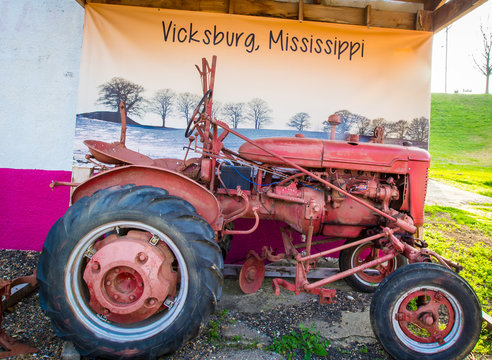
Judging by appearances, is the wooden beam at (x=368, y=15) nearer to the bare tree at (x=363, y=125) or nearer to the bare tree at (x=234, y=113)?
the bare tree at (x=363, y=125)

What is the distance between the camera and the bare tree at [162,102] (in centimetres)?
382

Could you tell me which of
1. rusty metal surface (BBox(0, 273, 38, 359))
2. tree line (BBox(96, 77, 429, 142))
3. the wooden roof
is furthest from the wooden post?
rusty metal surface (BBox(0, 273, 38, 359))

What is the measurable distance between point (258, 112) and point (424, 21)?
2389 mm

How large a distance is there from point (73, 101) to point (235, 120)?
6.49 feet

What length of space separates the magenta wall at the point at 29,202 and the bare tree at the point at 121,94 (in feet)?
3.23

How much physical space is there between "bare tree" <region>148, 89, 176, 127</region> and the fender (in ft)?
5.91

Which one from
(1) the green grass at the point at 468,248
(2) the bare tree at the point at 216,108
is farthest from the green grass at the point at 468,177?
(2) the bare tree at the point at 216,108

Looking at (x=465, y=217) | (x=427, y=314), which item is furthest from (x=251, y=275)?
(x=465, y=217)

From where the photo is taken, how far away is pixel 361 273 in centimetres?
328

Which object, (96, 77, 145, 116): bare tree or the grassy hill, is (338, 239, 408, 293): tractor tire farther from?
the grassy hill

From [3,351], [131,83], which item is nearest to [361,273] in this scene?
[3,351]

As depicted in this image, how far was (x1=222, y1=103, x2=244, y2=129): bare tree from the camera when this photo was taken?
153 inches

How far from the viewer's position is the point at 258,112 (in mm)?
3902

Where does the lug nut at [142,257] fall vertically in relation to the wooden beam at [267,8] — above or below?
below
